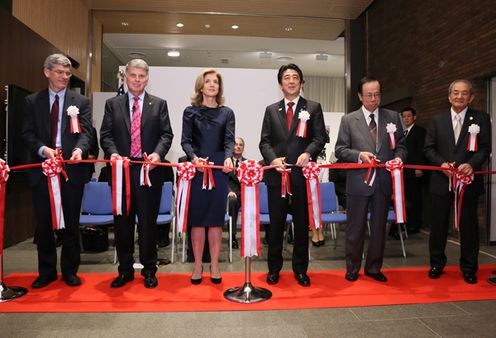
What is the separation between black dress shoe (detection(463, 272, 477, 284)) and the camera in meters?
3.36

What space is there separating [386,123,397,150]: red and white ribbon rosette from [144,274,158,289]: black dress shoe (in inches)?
90.2

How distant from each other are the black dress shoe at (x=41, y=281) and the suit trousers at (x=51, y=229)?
24mm

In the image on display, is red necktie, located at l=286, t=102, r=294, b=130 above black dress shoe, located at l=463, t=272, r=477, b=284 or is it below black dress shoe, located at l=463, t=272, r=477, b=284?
above

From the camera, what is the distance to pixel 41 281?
3223 millimetres

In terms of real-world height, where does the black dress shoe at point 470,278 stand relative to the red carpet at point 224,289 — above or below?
above

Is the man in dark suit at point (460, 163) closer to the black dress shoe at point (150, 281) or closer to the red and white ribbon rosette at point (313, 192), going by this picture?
the red and white ribbon rosette at point (313, 192)

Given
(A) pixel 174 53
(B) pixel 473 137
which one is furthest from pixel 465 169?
(A) pixel 174 53

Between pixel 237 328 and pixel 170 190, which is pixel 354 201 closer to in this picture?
pixel 237 328

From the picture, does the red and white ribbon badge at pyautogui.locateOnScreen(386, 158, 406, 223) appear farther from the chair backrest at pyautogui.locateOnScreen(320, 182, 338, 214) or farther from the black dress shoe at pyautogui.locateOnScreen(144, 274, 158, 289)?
the black dress shoe at pyautogui.locateOnScreen(144, 274, 158, 289)

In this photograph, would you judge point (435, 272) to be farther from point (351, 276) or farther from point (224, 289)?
point (224, 289)

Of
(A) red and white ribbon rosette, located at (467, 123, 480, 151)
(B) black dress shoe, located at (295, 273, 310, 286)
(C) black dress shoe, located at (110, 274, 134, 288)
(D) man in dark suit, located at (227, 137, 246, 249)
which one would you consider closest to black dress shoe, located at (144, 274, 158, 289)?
(C) black dress shoe, located at (110, 274, 134, 288)

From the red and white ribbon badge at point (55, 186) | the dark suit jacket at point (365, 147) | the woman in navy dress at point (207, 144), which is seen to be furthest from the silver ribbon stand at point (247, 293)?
Answer: the red and white ribbon badge at point (55, 186)

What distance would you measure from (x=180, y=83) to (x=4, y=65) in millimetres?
2556

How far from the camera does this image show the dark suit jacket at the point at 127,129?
10.5 ft
